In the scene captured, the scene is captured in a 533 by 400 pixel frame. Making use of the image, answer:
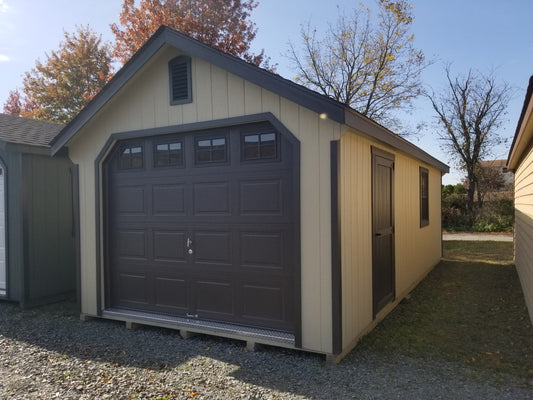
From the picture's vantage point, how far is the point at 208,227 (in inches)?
194

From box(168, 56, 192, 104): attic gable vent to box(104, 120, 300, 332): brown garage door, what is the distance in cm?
45

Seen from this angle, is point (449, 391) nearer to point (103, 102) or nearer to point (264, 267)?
point (264, 267)

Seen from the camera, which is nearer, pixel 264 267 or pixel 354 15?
pixel 264 267

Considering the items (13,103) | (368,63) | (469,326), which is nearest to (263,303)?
(469,326)

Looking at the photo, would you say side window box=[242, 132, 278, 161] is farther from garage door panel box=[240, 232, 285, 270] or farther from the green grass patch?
the green grass patch

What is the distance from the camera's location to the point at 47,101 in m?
20.9

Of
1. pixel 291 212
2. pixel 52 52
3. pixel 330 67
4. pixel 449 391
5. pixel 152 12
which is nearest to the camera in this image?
pixel 449 391

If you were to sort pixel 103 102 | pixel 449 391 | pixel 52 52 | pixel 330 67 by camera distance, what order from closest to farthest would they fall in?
pixel 449 391
pixel 103 102
pixel 330 67
pixel 52 52

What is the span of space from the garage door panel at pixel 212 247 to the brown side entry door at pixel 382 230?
1.83 meters

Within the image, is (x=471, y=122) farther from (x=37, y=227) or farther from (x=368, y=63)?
(x=37, y=227)

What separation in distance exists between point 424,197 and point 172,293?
20.0 feet

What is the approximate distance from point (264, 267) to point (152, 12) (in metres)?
16.0

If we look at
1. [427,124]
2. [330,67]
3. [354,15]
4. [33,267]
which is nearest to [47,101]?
[330,67]

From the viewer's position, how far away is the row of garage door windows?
4.59 metres
